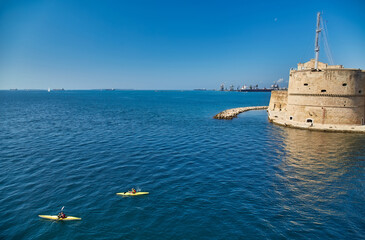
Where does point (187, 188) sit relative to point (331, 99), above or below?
below

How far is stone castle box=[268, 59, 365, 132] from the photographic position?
34781 mm

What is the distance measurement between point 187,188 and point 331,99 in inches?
1328

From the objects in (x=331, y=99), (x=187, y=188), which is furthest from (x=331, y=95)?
(x=187, y=188)

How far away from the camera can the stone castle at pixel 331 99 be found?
114 feet

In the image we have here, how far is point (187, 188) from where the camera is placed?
54.1ft

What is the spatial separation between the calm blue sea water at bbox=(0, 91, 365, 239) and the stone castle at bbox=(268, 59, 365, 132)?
6748 millimetres

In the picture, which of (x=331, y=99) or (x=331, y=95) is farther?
(x=331, y=99)

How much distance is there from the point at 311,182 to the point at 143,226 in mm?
14336

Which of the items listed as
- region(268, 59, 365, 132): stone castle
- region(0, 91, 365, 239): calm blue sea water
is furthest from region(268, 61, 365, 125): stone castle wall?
region(0, 91, 365, 239): calm blue sea water

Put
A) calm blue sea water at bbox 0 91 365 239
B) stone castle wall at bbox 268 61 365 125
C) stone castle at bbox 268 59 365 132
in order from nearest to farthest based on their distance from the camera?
1. calm blue sea water at bbox 0 91 365 239
2. stone castle at bbox 268 59 365 132
3. stone castle wall at bbox 268 61 365 125

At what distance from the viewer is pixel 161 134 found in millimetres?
35812

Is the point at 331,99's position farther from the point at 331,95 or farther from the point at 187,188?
the point at 187,188

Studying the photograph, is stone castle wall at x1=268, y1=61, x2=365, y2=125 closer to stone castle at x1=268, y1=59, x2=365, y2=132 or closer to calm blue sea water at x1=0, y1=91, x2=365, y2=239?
stone castle at x1=268, y1=59, x2=365, y2=132

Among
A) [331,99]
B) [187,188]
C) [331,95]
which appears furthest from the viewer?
[331,99]
